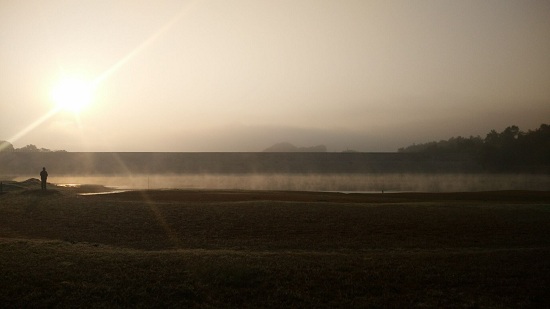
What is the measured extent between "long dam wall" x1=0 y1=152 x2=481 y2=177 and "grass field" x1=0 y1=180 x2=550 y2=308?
9852 centimetres

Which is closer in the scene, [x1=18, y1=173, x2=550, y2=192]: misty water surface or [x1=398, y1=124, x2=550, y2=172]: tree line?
[x1=18, y1=173, x2=550, y2=192]: misty water surface

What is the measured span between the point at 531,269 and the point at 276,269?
826cm

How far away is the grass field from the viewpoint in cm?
1154

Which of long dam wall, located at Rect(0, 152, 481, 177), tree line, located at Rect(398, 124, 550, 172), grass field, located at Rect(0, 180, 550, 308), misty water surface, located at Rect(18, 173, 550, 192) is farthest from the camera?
long dam wall, located at Rect(0, 152, 481, 177)

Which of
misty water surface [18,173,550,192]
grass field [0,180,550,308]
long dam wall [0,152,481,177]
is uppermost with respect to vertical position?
long dam wall [0,152,481,177]

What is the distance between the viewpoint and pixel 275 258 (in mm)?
15047

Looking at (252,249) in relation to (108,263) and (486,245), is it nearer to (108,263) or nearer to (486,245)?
(108,263)

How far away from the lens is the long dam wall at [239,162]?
127m

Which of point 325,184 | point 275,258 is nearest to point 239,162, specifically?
point 325,184

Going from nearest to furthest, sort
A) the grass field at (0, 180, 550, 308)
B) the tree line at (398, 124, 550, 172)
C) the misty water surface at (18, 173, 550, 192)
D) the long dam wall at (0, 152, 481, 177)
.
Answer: the grass field at (0, 180, 550, 308) → the misty water surface at (18, 173, 550, 192) → the tree line at (398, 124, 550, 172) → the long dam wall at (0, 152, 481, 177)

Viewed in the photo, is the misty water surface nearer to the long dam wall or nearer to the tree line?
the tree line

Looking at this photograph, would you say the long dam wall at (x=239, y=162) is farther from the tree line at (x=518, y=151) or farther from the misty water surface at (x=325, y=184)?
the misty water surface at (x=325, y=184)

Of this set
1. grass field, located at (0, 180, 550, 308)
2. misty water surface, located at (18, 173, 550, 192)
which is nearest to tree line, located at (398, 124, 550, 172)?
misty water surface, located at (18, 173, 550, 192)

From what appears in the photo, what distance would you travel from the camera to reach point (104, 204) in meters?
29.7
